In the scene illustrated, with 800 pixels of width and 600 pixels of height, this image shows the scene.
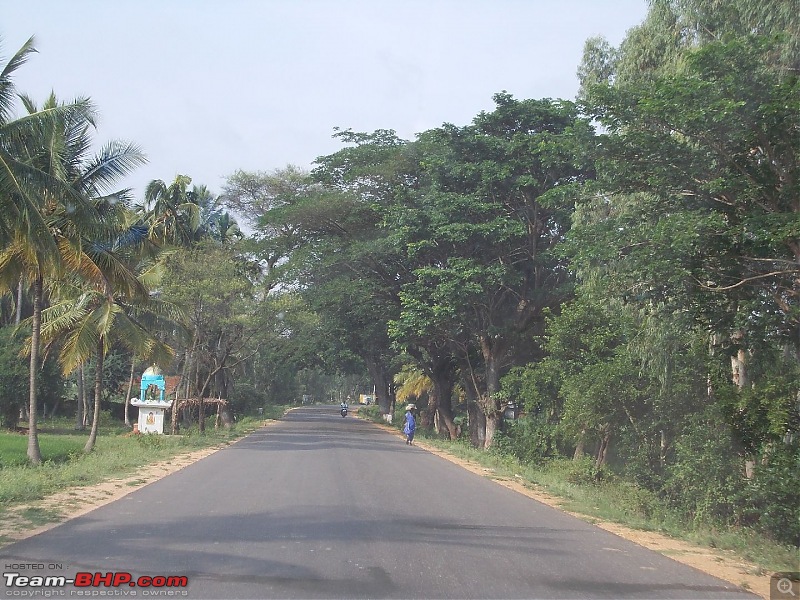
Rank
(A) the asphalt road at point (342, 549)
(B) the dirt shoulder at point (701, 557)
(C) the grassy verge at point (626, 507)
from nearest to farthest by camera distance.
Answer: (A) the asphalt road at point (342, 549) < (B) the dirt shoulder at point (701, 557) < (C) the grassy verge at point (626, 507)

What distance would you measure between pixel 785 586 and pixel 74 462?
56.0 feet

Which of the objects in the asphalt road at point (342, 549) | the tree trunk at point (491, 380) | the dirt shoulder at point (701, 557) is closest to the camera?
Result: the asphalt road at point (342, 549)

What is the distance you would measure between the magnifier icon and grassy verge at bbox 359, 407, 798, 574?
884 millimetres

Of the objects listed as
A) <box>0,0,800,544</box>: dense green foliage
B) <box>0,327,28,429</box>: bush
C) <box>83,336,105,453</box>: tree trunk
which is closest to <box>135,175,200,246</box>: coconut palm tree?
<box>0,0,800,544</box>: dense green foliage

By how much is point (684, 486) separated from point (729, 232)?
5.18 meters

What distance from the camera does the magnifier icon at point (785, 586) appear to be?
25.6 ft

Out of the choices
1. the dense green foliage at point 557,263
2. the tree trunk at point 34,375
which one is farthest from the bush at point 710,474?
the tree trunk at point 34,375

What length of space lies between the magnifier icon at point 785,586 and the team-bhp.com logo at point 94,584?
19.1 ft

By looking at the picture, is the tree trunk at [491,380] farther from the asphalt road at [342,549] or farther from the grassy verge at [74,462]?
the asphalt road at [342,549]

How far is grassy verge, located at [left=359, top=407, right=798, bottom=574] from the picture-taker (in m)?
10.4

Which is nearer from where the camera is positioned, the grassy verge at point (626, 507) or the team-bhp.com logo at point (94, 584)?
the team-bhp.com logo at point (94, 584)

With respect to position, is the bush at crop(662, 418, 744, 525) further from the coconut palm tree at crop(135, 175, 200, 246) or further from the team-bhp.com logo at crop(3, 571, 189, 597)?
the coconut palm tree at crop(135, 175, 200, 246)

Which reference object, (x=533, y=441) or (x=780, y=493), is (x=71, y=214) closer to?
(x=780, y=493)

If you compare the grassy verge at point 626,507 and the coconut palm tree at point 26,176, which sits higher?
the coconut palm tree at point 26,176
